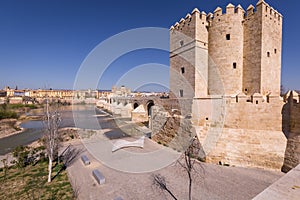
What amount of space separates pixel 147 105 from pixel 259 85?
18529 mm

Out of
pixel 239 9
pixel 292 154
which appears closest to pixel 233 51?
pixel 239 9

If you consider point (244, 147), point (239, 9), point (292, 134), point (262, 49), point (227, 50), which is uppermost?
point (239, 9)

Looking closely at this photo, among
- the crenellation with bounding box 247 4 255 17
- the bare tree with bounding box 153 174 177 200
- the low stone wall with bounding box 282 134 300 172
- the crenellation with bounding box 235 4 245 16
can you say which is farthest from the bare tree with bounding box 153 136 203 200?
the crenellation with bounding box 247 4 255 17

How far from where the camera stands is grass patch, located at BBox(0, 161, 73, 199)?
5.28m

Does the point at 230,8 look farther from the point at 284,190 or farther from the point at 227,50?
the point at 284,190

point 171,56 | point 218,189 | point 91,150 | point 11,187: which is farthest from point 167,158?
point 171,56

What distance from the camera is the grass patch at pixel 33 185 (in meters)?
5.28

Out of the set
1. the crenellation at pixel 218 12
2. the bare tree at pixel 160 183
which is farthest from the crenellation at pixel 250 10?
the bare tree at pixel 160 183

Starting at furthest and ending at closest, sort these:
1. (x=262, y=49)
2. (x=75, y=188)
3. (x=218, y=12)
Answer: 1. (x=218, y=12)
2. (x=262, y=49)
3. (x=75, y=188)

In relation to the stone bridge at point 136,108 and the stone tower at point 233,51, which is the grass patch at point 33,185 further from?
the stone bridge at point 136,108

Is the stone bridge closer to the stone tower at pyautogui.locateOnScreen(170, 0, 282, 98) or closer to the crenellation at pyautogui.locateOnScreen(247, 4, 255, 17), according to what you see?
the stone tower at pyautogui.locateOnScreen(170, 0, 282, 98)

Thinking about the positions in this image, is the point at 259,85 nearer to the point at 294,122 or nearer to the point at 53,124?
the point at 294,122

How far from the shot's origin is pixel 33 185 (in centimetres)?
598

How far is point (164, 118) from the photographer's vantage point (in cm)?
1198
